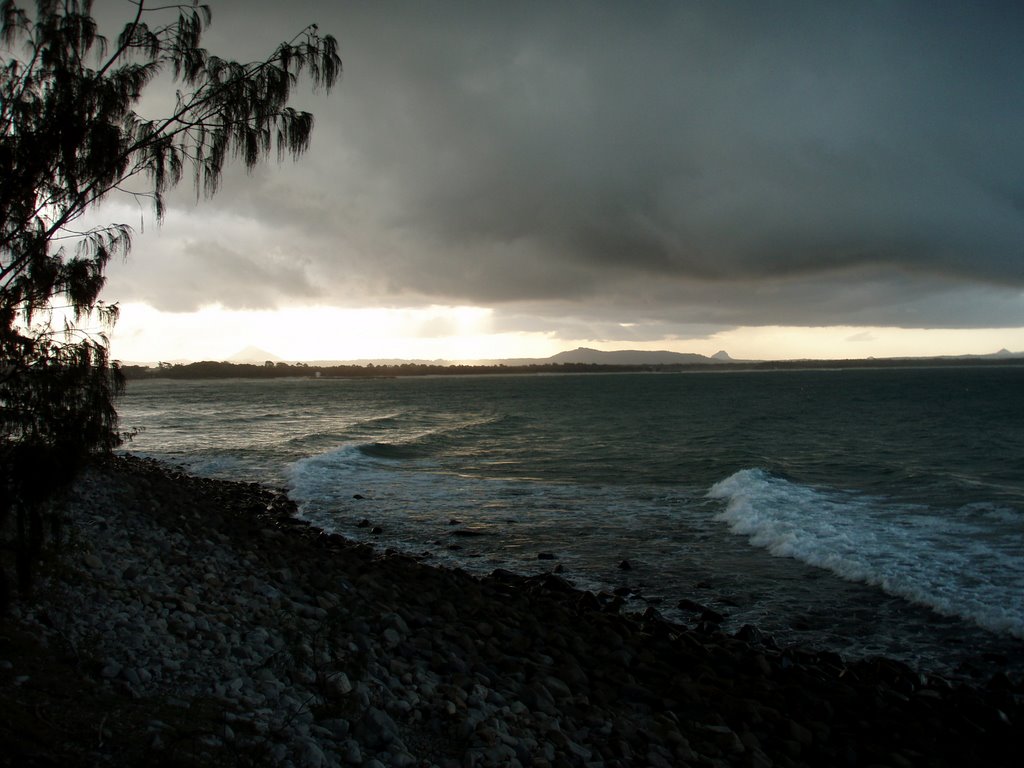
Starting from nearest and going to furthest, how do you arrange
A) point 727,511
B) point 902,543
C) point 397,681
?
point 397,681, point 902,543, point 727,511

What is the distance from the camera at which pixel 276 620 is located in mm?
8820

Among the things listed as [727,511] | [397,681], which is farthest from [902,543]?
[397,681]

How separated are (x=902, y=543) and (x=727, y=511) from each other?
549 cm

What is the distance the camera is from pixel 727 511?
871 inches

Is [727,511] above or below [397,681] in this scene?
below

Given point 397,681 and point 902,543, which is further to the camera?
point 902,543

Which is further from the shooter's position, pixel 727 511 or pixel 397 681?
pixel 727 511

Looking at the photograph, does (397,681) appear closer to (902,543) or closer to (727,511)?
(902,543)

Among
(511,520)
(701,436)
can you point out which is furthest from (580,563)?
(701,436)

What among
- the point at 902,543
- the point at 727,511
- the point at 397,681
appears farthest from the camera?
the point at 727,511

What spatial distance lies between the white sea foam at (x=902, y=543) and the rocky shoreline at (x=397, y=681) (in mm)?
3948

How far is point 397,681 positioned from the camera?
746cm

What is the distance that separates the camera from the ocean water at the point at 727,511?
13.1 metres

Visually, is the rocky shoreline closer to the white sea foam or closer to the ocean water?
the ocean water
